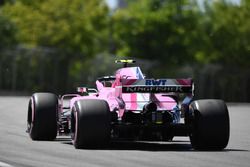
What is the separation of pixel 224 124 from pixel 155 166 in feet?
9.32

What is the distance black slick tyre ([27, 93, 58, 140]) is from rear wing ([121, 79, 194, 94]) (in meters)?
1.74

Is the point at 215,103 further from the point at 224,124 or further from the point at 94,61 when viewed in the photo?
the point at 94,61

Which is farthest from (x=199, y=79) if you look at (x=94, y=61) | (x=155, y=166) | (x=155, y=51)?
(x=155, y=166)

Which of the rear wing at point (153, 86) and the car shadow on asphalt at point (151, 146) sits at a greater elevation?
the rear wing at point (153, 86)

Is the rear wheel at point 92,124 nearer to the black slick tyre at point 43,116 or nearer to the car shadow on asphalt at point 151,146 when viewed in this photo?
the car shadow on asphalt at point 151,146

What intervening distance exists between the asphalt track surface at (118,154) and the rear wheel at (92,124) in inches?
6.5

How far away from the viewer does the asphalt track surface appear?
12539 millimetres

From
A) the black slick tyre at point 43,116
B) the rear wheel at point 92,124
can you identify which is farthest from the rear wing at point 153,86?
the black slick tyre at point 43,116

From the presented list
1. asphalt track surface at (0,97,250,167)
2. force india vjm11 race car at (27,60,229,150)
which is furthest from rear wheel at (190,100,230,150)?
asphalt track surface at (0,97,250,167)

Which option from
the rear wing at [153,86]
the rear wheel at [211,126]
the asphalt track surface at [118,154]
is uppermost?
the rear wing at [153,86]

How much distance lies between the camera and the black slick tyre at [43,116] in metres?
16.0

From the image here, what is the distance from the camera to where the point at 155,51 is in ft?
209

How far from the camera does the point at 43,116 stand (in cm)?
1606

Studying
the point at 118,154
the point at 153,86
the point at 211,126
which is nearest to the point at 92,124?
the point at 118,154
